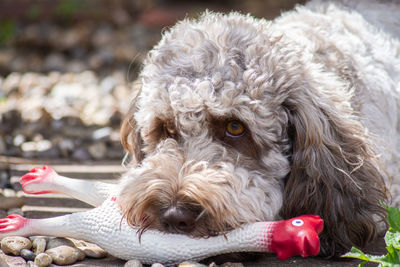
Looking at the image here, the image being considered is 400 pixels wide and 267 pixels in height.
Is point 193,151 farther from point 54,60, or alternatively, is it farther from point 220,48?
point 54,60

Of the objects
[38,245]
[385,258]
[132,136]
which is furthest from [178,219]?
[132,136]

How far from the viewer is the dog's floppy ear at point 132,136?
13.0 feet

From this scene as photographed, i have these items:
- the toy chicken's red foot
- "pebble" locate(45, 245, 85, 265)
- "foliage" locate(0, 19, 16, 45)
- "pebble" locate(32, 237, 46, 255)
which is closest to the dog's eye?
the toy chicken's red foot

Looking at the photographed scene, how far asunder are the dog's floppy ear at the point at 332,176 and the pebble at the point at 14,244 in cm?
134

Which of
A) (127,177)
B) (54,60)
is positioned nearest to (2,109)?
(54,60)

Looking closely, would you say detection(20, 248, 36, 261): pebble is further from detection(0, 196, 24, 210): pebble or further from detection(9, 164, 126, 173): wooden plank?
detection(9, 164, 126, 173): wooden plank

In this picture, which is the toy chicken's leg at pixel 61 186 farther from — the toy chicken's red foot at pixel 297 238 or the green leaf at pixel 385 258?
the green leaf at pixel 385 258

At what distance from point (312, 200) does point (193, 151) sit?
0.66 metres

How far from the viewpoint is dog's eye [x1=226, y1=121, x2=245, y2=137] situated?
11.2 ft

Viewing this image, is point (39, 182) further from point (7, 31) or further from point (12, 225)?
point (7, 31)

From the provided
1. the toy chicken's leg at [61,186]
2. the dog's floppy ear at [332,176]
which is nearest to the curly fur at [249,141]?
the dog's floppy ear at [332,176]

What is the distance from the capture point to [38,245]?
A: 3.34m

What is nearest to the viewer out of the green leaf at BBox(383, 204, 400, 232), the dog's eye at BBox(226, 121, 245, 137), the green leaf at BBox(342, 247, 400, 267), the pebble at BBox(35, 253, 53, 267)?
the green leaf at BBox(342, 247, 400, 267)

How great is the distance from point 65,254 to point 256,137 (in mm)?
1123
